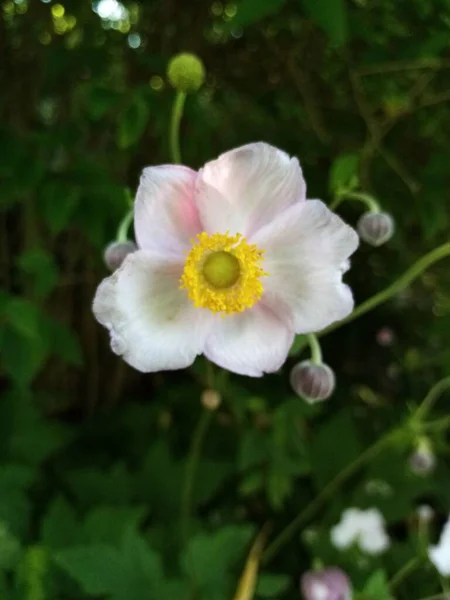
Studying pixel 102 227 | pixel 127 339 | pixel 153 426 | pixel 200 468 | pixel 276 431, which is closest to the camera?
pixel 127 339

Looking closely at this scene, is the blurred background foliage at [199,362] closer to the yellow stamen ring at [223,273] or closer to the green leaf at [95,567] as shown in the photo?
the green leaf at [95,567]

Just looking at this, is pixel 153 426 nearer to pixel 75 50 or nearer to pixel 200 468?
pixel 200 468

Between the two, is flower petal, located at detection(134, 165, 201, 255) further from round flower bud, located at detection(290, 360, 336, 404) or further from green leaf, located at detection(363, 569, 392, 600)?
green leaf, located at detection(363, 569, 392, 600)

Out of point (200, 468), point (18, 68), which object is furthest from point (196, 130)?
point (200, 468)

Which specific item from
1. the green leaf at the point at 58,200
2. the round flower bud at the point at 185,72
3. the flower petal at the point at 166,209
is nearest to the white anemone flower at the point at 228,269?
the flower petal at the point at 166,209

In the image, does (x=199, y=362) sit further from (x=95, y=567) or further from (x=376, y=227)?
(x=376, y=227)

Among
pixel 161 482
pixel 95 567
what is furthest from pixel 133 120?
pixel 161 482
